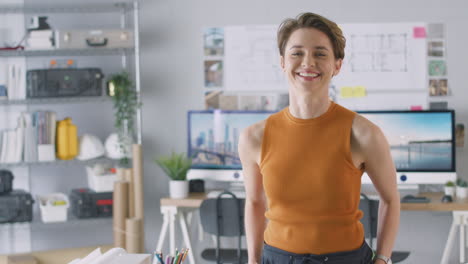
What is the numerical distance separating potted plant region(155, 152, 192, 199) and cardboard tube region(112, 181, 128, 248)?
0.90ft

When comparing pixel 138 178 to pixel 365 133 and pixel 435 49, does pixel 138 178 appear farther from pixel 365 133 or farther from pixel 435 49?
pixel 365 133

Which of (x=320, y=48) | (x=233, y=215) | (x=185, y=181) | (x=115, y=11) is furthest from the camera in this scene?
(x=115, y=11)

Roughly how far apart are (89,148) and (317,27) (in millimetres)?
2805

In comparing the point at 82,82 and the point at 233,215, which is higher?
the point at 82,82

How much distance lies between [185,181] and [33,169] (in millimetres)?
1040

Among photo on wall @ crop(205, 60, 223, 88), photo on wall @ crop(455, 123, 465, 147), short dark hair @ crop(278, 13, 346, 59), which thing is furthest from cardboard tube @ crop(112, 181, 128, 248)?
short dark hair @ crop(278, 13, 346, 59)

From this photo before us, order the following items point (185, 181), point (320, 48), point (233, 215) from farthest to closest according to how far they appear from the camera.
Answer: point (185, 181), point (233, 215), point (320, 48)

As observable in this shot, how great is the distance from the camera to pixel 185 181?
154 inches

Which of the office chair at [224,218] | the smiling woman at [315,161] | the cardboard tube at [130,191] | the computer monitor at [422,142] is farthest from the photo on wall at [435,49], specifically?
the smiling woman at [315,161]

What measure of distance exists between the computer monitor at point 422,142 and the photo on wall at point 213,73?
936 mm

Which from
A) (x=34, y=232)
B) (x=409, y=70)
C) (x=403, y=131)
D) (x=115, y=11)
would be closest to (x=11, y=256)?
(x=34, y=232)

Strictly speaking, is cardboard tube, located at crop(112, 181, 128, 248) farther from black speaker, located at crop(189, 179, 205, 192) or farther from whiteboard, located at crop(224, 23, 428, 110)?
whiteboard, located at crop(224, 23, 428, 110)

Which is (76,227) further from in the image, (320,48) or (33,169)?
(320,48)

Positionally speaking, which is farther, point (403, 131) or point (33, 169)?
point (33, 169)
